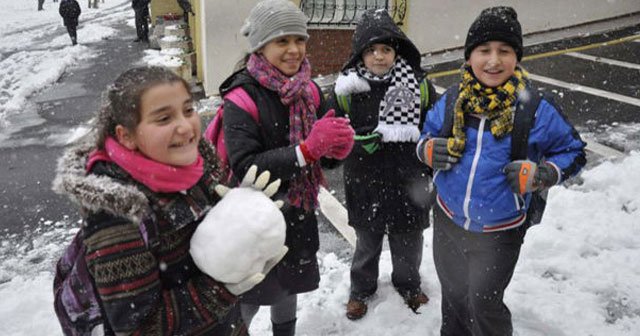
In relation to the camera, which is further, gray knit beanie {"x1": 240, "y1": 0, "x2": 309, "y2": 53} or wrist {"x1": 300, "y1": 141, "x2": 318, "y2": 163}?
gray knit beanie {"x1": 240, "y1": 0, "x2": 309, "y2": 53}

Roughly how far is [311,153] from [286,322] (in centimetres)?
105

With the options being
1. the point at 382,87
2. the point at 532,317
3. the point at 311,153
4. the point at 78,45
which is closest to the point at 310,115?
the point at 311,153

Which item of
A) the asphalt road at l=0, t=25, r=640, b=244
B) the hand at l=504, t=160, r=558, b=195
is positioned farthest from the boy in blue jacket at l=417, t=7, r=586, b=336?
the asphalt road at l=0, t=25, r=640, b=244

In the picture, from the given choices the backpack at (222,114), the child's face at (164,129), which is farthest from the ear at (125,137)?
the backpack at (222,114)

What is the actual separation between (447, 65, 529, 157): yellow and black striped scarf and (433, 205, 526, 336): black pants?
1.52ft

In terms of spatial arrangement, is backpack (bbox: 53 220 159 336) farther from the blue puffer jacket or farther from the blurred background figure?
the blurred background figure

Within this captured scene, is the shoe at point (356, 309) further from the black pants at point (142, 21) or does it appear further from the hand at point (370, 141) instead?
the black pants at point (142, 21)

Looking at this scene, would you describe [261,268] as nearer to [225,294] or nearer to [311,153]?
[225,294]

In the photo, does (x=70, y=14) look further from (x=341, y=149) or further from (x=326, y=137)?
(x=326, y=137)

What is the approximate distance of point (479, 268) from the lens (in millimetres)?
2590

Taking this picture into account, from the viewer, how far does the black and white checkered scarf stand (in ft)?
10.2

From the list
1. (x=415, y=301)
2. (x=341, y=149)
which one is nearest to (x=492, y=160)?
(x=341, y=149)

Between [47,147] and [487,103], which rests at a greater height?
[487,103]

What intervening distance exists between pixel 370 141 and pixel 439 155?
68 cm
